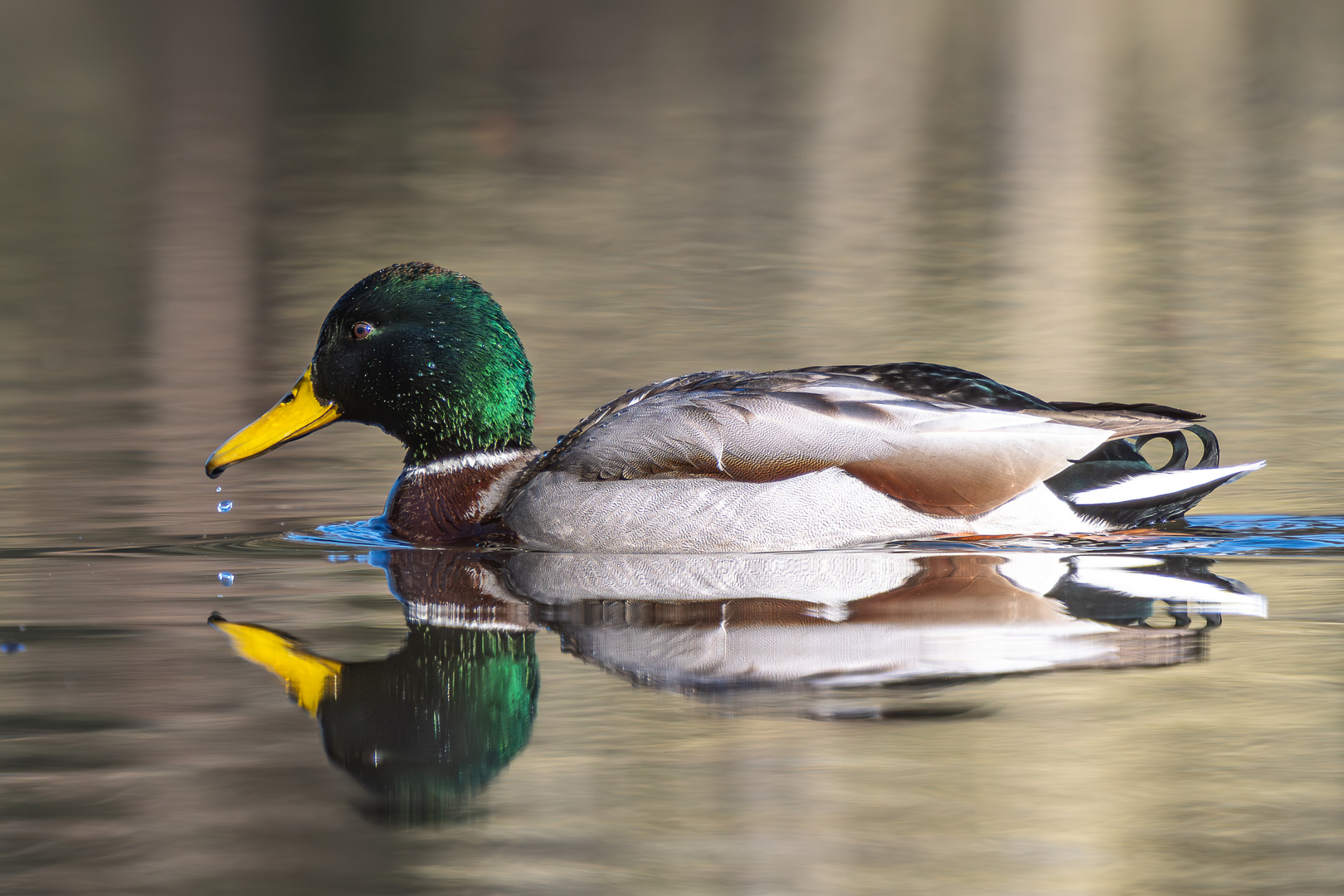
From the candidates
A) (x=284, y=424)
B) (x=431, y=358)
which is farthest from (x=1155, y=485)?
(x=284, y=424)

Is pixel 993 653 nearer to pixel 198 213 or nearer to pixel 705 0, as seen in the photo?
pixel 198 213

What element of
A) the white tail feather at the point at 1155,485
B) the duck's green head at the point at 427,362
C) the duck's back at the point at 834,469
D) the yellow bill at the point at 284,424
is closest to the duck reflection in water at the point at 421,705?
the duck's back at the point at 834,469

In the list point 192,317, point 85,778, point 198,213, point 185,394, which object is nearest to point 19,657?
point 85,778

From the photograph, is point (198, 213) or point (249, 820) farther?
point (198, 213)

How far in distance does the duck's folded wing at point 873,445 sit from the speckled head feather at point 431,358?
1032mm

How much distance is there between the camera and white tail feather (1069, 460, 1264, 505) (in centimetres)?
668

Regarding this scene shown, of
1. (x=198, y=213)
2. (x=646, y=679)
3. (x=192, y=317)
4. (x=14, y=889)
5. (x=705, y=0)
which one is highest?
(x=705, y=0)

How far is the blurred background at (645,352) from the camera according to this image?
3852 millimetres

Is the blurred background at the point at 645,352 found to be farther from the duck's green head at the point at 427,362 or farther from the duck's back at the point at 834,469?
the duck's back at the point at 834,469

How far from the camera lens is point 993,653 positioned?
16.8ft

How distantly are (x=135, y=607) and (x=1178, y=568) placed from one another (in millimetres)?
3301

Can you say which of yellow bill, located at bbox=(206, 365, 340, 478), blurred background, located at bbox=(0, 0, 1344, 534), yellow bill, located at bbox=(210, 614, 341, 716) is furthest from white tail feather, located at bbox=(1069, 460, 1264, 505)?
yellow bill, located at bbox=(206, 365, 340, 478)

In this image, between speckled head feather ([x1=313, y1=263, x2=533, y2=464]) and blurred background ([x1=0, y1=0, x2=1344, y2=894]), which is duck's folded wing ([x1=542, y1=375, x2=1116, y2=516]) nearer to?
blurred background ([x1=0, y1=0, x2=1344, y2=894])

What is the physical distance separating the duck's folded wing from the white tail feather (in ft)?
0.55
